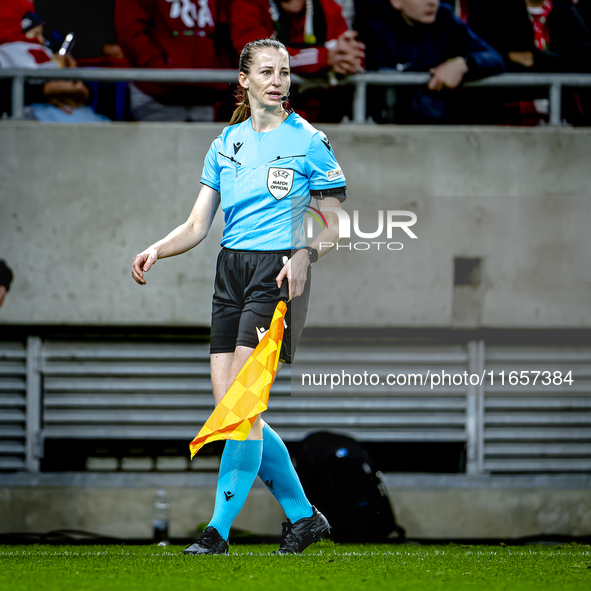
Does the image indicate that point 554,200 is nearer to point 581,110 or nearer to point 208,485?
point 581,110

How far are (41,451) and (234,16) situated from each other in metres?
3.60

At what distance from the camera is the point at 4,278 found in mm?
5863

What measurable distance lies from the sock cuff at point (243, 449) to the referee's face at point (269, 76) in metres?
1.74

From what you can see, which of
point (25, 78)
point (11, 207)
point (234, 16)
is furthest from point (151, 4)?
point (11, 207)

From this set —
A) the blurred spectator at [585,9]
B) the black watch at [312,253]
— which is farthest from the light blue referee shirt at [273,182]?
the blurred spectator at [585,9]

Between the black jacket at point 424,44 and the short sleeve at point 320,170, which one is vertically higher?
the black jacket at point 424,44

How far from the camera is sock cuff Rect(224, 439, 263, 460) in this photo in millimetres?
3867

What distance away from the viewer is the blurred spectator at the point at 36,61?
5.94 meters

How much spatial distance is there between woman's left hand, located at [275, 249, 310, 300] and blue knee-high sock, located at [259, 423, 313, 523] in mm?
745

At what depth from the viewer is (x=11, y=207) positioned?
588cm

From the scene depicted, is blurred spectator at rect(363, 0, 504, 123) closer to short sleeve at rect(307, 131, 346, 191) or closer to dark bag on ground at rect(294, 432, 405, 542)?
short sleeve at rect(307, 131, 346, 191)

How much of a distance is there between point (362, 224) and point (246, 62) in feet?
6.68

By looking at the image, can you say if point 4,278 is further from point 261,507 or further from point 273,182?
point 273,182

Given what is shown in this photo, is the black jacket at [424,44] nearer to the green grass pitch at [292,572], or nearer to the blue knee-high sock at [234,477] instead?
the blue knee-high sock at [234,477]
